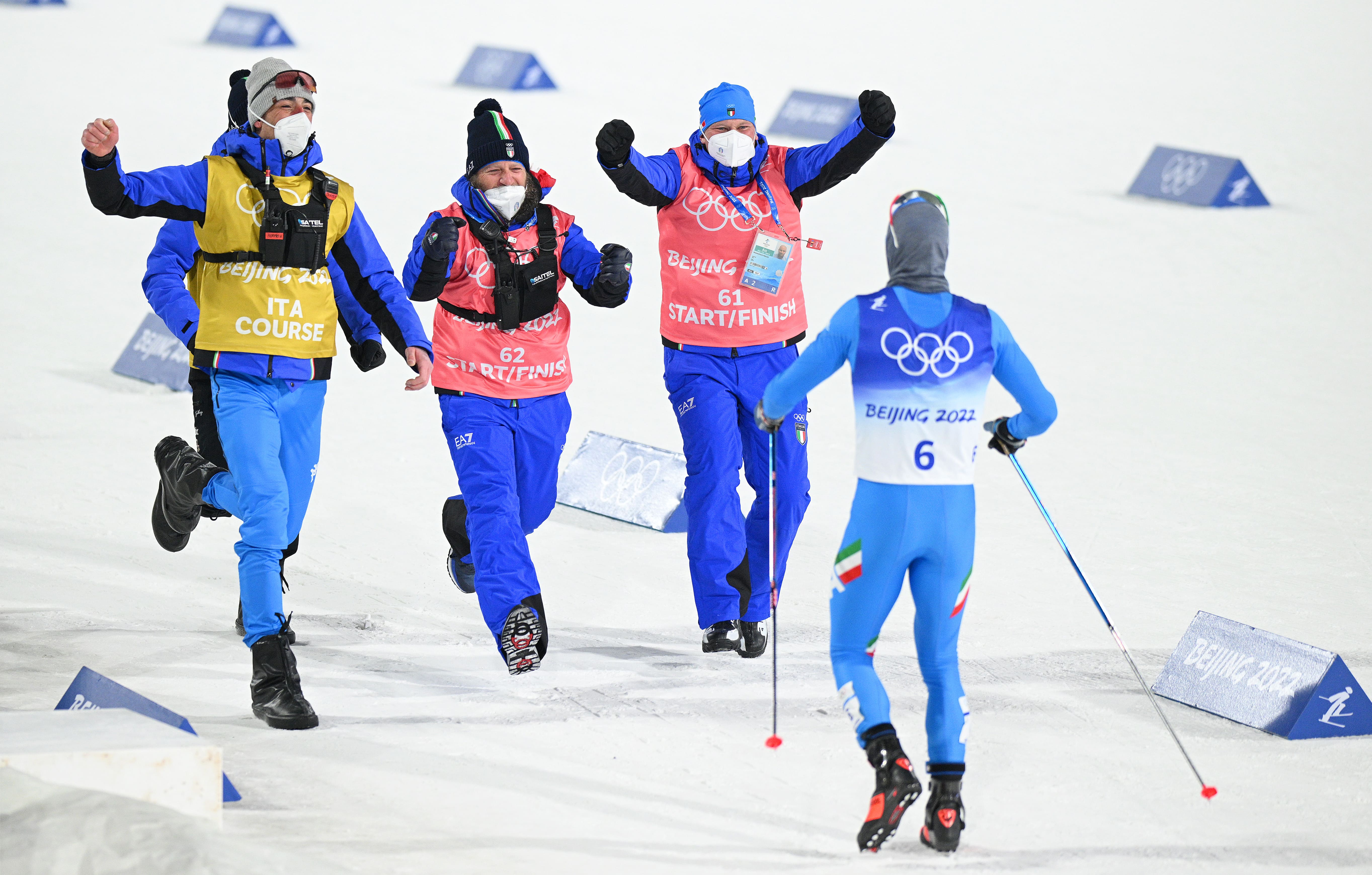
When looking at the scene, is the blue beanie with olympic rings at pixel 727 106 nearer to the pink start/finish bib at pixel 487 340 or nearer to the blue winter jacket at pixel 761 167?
the blue winter jacket at pixel 761 167

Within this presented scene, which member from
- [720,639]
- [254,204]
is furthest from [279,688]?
[720,639]

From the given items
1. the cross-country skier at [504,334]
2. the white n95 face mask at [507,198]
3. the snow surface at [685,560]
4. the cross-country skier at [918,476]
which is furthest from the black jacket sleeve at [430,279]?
the cross-country skier at [918,476]

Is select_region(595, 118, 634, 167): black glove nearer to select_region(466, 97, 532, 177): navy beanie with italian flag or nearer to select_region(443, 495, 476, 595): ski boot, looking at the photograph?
select_region(466, 97, 532, 177): navy beanie with italian flag

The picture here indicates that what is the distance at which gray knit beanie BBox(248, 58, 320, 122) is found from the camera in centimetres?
603

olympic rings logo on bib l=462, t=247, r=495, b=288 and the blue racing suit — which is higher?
olympic rings logo on bib l=462, t=247, r=495, b=288

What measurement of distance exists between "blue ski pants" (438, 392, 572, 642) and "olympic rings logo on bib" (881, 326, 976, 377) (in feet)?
7.11

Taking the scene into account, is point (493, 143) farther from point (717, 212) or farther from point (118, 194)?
point (118, 194)

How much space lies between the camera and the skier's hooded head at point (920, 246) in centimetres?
495

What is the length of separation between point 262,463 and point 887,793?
2.69 metres

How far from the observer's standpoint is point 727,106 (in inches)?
266

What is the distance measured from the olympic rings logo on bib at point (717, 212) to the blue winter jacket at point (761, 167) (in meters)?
0.07

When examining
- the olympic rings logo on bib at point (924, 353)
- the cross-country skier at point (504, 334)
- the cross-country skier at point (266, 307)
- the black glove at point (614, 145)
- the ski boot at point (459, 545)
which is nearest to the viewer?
the olympic rings logo on bib at point (924, 353)

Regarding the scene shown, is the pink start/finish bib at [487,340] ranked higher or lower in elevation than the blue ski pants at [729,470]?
higher

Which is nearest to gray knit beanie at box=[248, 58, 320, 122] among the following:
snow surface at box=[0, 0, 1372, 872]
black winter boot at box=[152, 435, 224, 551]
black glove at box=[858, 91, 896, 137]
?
black winter boot at box=[152, 435, 224, 551]
